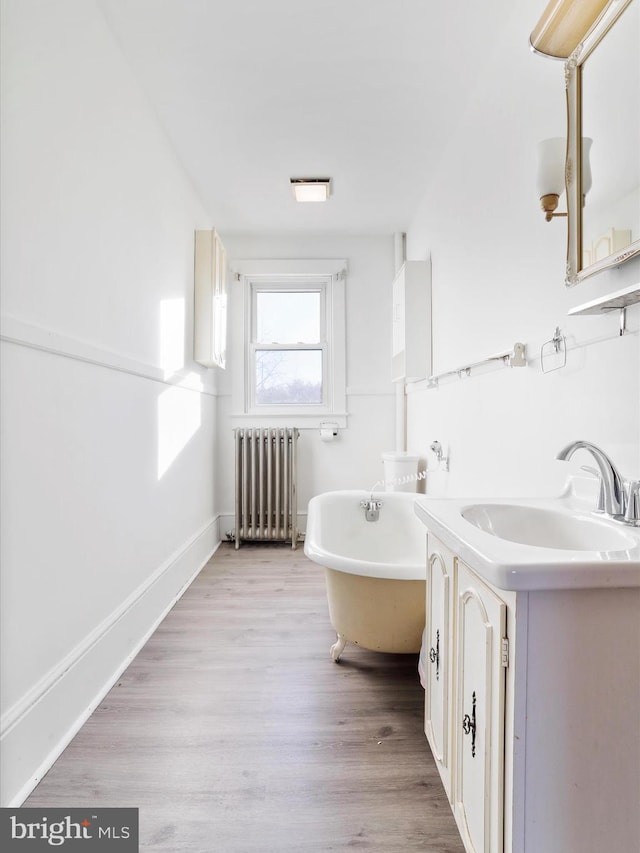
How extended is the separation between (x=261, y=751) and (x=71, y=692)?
634mm

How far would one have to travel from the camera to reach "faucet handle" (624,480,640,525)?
0.92m

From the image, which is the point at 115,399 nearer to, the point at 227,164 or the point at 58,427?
the point at 58,427

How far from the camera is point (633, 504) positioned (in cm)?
93

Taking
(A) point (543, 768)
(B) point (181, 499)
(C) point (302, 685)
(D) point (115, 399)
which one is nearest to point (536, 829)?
(A) point (543, 768)

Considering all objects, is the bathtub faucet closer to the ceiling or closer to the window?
the window

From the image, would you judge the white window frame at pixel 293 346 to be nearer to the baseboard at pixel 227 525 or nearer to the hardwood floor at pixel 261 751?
the baseboard at pixel 227 525

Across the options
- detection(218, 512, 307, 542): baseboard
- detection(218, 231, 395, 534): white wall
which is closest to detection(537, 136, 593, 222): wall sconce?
detection(218, 231, 395, 534): white wall

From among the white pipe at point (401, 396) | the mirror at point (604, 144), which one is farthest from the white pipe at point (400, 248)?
the mirror at point (604, 144)

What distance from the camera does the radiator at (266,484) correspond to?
11.0ft

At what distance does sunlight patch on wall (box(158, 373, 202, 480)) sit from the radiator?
1.80 feet

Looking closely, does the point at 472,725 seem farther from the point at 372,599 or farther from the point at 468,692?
the point at 372,599

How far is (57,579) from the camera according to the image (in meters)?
1.33

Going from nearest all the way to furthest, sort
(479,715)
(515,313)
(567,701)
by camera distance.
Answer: (567,701) < (479,715) < (515,313)

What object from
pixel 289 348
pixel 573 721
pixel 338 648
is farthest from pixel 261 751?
pixel 289 348
